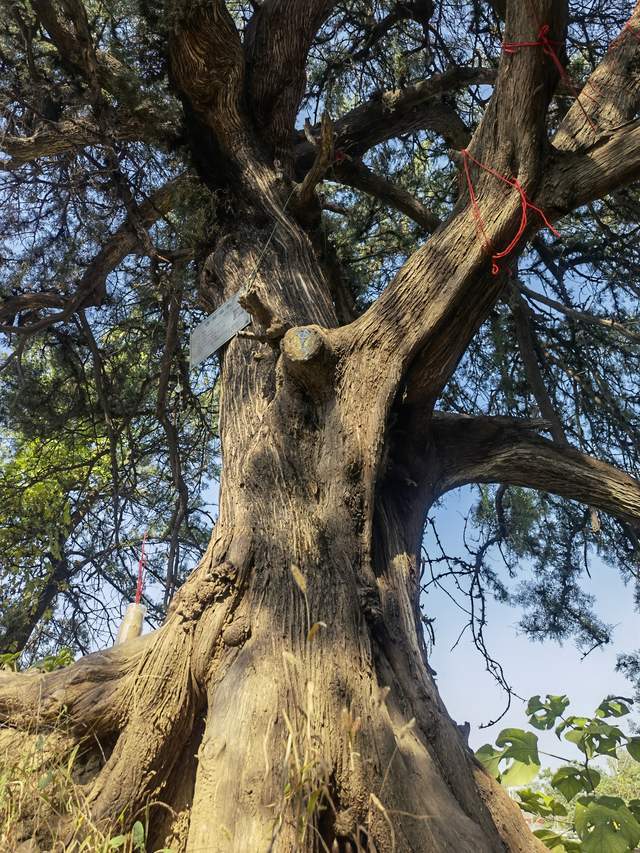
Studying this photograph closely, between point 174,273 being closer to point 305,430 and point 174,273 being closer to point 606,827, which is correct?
point 305,430

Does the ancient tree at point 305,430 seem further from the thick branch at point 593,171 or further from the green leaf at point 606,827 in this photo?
the green leaf at point 606,827

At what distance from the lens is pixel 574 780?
6.45 feet

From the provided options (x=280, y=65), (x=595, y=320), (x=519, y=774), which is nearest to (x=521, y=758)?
(x=519, y=774)

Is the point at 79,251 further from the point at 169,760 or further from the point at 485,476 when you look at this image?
the point at 169,760

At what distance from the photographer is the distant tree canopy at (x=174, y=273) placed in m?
3.59

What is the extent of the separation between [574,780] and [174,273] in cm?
302

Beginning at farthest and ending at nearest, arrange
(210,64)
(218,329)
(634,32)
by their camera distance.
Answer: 1. (210,64)
2. (218,329)
3. (634,32)

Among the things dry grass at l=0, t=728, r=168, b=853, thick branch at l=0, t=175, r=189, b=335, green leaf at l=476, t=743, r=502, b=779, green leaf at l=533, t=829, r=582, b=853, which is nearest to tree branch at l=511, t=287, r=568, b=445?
green leaf at l=476, t=743, r=502, b=779

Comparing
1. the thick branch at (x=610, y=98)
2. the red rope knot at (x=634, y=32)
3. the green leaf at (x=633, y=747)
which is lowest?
the green leaf at (x=633, y=747)

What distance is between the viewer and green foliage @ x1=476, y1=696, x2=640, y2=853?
1.74 metres

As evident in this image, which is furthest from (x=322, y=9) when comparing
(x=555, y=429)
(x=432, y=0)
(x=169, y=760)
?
(x=169, y=760)

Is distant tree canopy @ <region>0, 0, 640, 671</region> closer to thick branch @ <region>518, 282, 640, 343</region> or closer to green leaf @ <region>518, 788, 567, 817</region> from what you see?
thick branch @ <region>518, 282, 640, 343</region>

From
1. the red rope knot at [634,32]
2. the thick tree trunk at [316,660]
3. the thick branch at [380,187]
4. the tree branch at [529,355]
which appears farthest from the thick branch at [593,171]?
the thick branch at [380,187]

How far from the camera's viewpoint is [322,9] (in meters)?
3.84
